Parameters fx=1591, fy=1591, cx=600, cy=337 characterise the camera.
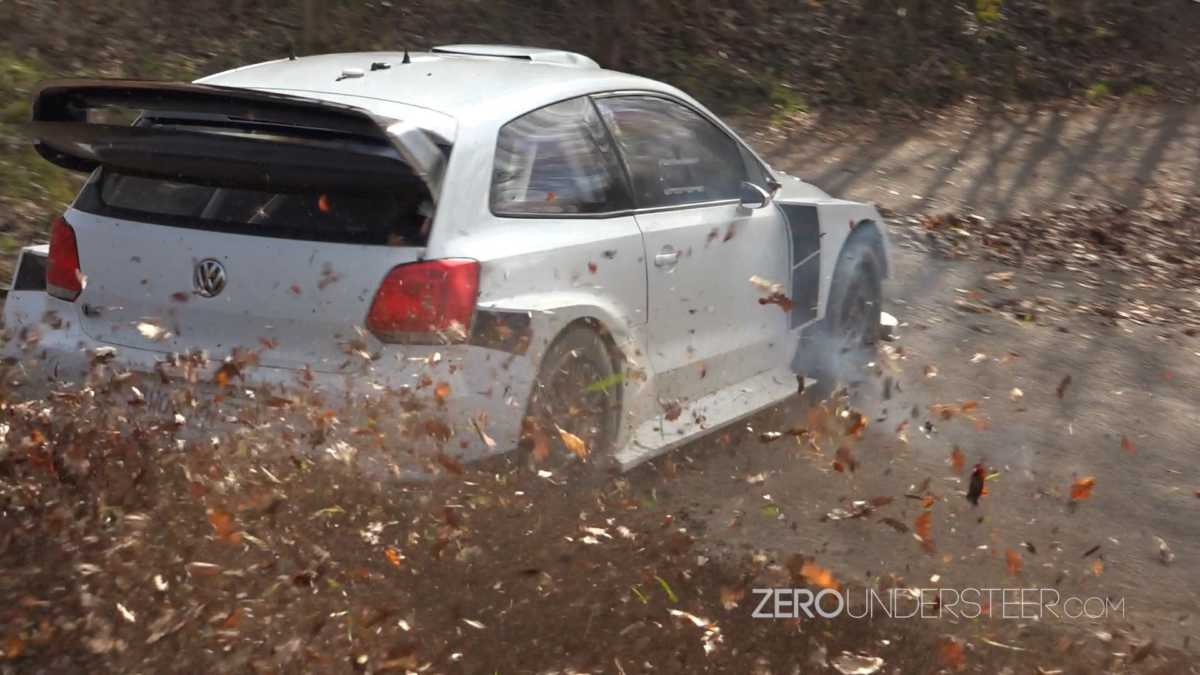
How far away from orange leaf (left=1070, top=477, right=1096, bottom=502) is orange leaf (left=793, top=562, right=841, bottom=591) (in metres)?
1.82

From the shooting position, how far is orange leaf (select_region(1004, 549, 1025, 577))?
5887mm

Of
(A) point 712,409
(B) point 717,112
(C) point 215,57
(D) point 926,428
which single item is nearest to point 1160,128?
(B) point 717,112

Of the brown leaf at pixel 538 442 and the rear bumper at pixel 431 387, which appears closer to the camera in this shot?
the rear bumper at pixel 431 387

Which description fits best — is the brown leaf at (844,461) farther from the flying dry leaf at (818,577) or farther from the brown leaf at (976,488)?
the flying dry leaf at (818,577)

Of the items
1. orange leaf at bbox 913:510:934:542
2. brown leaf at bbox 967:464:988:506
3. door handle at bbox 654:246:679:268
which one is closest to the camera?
orange leaf at bbox 913:510:934:542

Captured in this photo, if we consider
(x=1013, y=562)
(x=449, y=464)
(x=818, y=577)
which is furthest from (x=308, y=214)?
(x=1013, y=562)

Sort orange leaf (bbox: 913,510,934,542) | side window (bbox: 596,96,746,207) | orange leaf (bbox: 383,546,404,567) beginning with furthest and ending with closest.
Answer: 1. side window (bbox: 596,96,746,207)
2. orange leaf (bbox: 913,510,934,542)
3. orange leaf (bbox: 383,546,404,567)

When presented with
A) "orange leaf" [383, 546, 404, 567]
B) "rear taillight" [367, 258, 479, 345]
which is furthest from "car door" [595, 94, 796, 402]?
"orange leaf" [383, 546, 404, 567]

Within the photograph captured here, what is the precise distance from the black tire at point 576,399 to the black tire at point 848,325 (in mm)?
1842

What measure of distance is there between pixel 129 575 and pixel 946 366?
5.53 m

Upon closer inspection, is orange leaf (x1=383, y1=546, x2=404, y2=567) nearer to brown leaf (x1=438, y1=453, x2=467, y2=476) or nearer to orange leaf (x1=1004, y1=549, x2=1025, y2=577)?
brown leaf (x1=438, y1=453, x2=467, y2=476)

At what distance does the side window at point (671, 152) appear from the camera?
6441mm

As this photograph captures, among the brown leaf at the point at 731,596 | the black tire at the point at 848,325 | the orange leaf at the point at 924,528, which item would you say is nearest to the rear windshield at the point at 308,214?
the brown leaf at the point at 731,596

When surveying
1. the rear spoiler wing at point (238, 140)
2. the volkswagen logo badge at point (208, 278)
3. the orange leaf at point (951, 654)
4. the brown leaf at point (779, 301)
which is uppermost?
the rear spoiler wing at point (238, 140)
